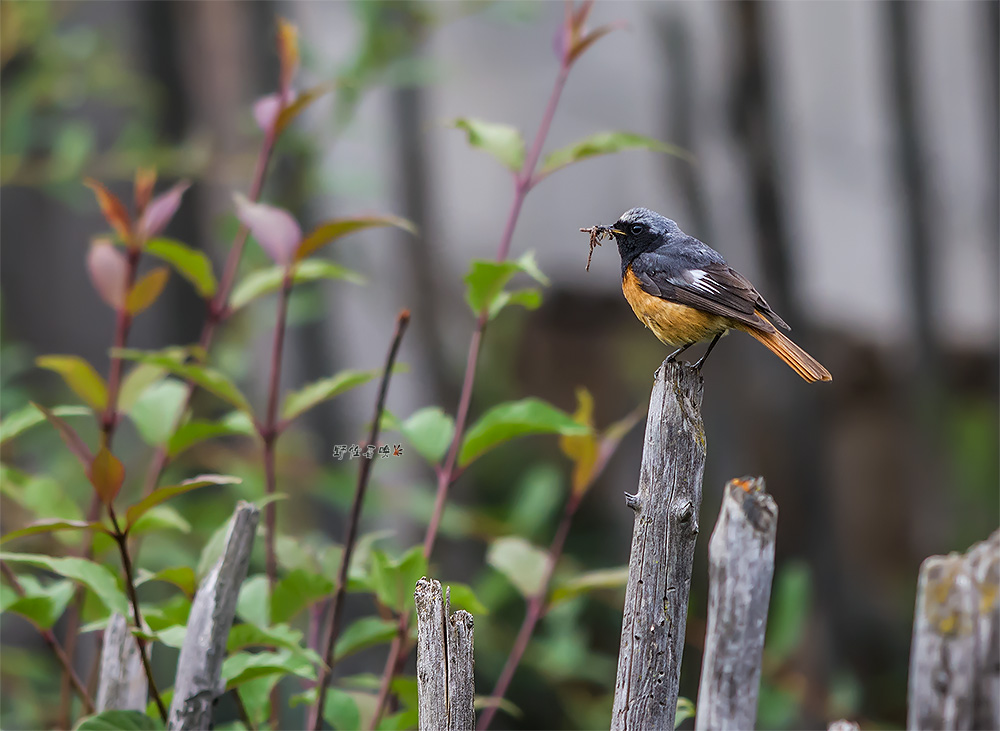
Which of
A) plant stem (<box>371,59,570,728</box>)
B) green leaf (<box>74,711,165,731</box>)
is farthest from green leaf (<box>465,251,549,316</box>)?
green leaf (<box>74,711,165,731</box>)

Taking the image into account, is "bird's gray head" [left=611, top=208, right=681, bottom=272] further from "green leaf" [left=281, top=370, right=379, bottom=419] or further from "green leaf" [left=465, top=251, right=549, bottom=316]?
"green leaf" [left=281, top=370, right=379, bottom=419]

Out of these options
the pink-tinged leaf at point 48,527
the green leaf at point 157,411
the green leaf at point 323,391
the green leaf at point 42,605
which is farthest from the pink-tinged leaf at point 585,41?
the green leaf at point 42,605

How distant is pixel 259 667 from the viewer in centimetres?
93

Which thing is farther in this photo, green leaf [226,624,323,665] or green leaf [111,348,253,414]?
green leaf [111,348,253,414]

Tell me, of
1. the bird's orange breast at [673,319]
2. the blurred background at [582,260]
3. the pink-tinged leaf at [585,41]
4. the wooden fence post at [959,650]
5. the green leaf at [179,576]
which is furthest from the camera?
the blurred background at [582,260]

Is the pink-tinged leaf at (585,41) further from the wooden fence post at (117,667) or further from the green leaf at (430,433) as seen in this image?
the wooden fence post at (117,667)

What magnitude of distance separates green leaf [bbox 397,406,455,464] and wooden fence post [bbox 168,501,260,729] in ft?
0.86

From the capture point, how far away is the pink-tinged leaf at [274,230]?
44.9 inches

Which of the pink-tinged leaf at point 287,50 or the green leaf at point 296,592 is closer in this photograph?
the green leaf at point 296,592

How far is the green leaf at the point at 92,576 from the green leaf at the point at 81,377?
30cm

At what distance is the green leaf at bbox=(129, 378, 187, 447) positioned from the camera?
123 centimetres

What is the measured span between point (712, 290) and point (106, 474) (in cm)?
72

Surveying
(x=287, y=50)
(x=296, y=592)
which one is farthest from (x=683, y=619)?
(x=287, y=50)

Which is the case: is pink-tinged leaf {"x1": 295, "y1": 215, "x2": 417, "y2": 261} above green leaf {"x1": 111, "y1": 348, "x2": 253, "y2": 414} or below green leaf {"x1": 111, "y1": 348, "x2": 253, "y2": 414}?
above
